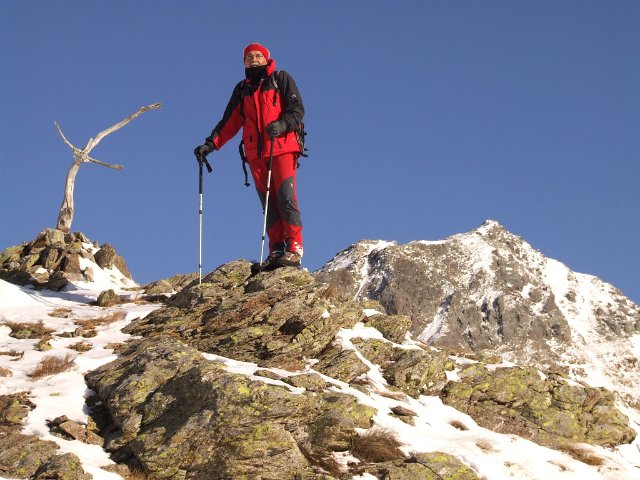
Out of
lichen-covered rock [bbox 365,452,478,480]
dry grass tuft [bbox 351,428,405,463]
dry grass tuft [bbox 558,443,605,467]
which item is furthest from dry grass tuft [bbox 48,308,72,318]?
dry grass tuft [bbox 558,443,605,467]

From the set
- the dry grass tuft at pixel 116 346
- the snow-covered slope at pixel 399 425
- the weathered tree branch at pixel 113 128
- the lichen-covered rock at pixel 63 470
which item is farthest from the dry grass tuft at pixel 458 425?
the weathered tree branch at pixel 113 128

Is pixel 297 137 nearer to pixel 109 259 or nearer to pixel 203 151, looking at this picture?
pixel 203 151

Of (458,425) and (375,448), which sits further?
(458,425)

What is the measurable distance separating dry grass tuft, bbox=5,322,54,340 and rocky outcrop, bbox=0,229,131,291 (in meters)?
5.36

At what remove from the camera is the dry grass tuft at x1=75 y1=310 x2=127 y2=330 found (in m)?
16.6

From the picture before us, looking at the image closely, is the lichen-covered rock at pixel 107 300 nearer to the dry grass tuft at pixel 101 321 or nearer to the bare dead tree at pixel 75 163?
the dry grass tuft at pixel 101 321

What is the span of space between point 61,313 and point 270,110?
7.34 metres

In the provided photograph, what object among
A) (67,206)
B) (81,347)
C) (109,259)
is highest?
(67,206)

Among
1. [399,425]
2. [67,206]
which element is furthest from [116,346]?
[67,206]

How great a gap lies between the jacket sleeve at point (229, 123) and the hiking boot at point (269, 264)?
3.09 metres

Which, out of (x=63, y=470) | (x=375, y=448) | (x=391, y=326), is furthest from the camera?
(x=391, y=326)

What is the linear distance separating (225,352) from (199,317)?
6.27 ft

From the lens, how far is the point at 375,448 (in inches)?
450

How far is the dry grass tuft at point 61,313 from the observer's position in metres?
17.9
